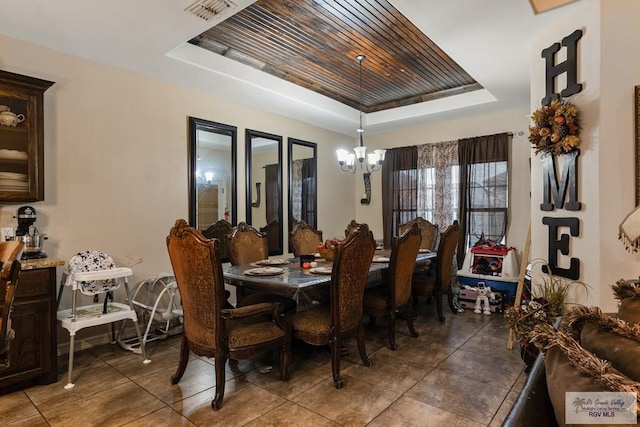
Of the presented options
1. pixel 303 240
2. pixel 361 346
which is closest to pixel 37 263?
pixel 361 346

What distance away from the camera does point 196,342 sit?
236cm

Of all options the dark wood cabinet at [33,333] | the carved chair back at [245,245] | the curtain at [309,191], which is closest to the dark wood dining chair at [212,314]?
the dark wood cabinet at [33,333]

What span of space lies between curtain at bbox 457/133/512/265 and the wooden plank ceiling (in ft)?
2.87

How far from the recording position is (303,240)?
4434mm

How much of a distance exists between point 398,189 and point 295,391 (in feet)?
13.7

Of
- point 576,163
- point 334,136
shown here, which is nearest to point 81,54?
point 334,136

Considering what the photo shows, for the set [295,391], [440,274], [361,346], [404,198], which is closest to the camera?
[295,391]

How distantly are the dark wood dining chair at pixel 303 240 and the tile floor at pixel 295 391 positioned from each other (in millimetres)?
1392

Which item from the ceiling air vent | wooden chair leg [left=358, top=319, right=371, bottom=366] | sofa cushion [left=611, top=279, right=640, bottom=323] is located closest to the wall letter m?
sofa cushion [left=611, top=279, right=640, bottom=323]

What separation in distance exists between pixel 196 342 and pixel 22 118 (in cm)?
226

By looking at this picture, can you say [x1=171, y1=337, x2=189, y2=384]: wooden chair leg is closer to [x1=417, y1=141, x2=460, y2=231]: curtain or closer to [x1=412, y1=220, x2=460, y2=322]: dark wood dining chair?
[x1=412, y1=220, x2=460, y2=322]: dark wood dining chair

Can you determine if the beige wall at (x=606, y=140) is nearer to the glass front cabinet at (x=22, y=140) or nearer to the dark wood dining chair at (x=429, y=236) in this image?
the dark wood dining chair at (x=429, y=236)

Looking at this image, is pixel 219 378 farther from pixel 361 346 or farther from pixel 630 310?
pixel 630 310

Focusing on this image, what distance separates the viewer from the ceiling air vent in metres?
2.44
